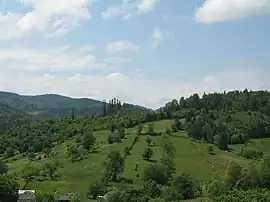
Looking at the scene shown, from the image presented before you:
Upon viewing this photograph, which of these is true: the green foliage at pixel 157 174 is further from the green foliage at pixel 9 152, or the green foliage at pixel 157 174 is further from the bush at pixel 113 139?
the green foliage at pixel 9 152

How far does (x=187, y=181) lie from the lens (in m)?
91.3

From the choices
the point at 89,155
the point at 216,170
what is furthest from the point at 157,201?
the point at 89,155

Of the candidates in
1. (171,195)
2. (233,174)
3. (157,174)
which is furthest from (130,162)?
(171,195)

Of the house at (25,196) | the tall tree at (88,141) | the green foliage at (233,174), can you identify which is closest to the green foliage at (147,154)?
the tall tree at (88,141)

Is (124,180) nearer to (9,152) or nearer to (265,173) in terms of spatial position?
(265,173)

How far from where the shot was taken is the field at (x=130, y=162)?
107750mm

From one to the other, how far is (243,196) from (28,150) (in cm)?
11560

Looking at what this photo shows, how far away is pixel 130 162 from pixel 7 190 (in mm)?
41845

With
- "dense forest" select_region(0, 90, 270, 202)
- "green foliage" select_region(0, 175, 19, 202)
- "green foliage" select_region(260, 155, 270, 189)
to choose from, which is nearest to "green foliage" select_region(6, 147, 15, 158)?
"dense forest" select_region(0, 90, 270, 202)

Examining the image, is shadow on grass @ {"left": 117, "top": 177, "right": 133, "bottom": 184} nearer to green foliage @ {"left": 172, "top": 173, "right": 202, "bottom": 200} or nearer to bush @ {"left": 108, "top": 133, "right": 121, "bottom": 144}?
green foliage @ {"left": 172, "top": 173, "right": 202, "bottom": 200}

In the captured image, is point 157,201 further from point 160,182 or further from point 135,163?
point 135,163

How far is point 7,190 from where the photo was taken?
85000mm

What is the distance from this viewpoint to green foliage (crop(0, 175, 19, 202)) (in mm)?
84188

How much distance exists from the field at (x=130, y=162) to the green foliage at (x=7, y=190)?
1294 cm
